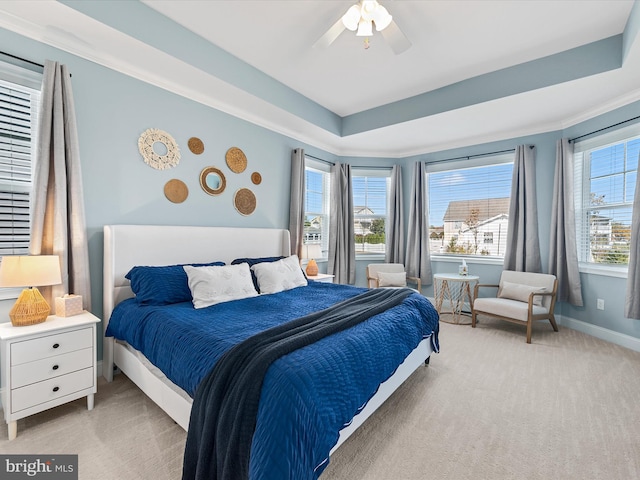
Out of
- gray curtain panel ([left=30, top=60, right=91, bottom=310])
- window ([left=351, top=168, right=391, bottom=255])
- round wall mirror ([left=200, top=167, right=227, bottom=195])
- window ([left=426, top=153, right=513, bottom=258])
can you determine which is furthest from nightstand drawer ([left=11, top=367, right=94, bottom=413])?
window ([left=426, top=153, right=513, bottom=258])

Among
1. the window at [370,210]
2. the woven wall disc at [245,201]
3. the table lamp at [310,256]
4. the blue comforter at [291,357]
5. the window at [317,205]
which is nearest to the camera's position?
the blue comforter at [291,357]

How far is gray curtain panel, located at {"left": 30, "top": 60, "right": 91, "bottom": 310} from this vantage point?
7.43ft

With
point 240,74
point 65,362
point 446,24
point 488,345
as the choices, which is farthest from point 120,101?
point 488,345

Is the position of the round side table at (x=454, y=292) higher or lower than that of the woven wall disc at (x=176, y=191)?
lower

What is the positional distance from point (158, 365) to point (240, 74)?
2.85 m

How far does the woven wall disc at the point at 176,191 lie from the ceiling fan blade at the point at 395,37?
2378 millimetres

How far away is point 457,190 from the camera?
17.2ft

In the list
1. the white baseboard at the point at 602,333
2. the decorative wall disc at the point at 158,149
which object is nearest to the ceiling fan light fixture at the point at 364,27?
the decorative wall disc at the point at 158,149

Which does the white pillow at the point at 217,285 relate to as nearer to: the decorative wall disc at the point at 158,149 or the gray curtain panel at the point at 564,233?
the decorative wall disc at the point at 158,149

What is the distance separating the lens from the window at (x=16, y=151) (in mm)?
2270

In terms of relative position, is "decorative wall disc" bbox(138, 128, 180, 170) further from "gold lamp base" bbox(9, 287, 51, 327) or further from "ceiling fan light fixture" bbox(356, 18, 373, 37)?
"ceiling fan light fixture" bbox(356, 18, 373, 37)

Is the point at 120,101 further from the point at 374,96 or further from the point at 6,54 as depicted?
the point at 374,96

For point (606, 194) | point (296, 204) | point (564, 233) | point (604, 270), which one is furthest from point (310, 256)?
point (606, 194)

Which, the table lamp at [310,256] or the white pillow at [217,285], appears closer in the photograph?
the white pillow at [217,285]
